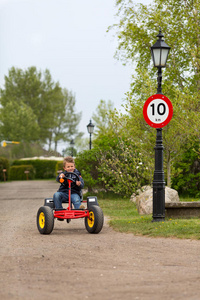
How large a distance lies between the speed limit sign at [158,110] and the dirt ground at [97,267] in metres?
2.74

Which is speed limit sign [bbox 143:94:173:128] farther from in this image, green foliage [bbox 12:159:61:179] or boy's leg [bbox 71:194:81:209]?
green foliage [bbox 12:159:61:179]

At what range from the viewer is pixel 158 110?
1097 cm

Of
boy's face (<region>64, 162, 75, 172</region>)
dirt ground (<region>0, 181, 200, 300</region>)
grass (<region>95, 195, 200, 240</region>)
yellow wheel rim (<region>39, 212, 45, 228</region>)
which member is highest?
boy's face (<region>64, 162, 75, 172</region>)

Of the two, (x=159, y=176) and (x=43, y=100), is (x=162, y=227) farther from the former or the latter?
(x=43, y=100)

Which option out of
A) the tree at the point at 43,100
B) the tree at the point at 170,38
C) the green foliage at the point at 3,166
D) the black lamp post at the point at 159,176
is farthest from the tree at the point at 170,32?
the tree at the point at 43,100

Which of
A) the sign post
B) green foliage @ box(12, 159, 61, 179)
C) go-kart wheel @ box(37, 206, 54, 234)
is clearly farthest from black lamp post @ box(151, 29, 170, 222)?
green foliage @ box(12, 159, 61, 179)

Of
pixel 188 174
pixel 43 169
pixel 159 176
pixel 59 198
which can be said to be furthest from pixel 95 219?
pixel 43 169

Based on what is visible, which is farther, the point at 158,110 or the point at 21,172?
the point at 21,172

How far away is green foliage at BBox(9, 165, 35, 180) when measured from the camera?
168 ft

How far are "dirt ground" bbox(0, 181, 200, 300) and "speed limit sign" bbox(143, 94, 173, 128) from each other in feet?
9.00

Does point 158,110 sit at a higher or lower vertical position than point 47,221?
higher

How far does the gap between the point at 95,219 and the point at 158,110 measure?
3053 mm

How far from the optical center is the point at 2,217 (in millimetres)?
13492

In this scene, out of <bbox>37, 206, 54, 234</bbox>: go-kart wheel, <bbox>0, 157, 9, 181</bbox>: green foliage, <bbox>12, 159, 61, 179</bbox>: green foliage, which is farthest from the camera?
<bbox>12, 159, 61, 179</bbox>: green foliage
